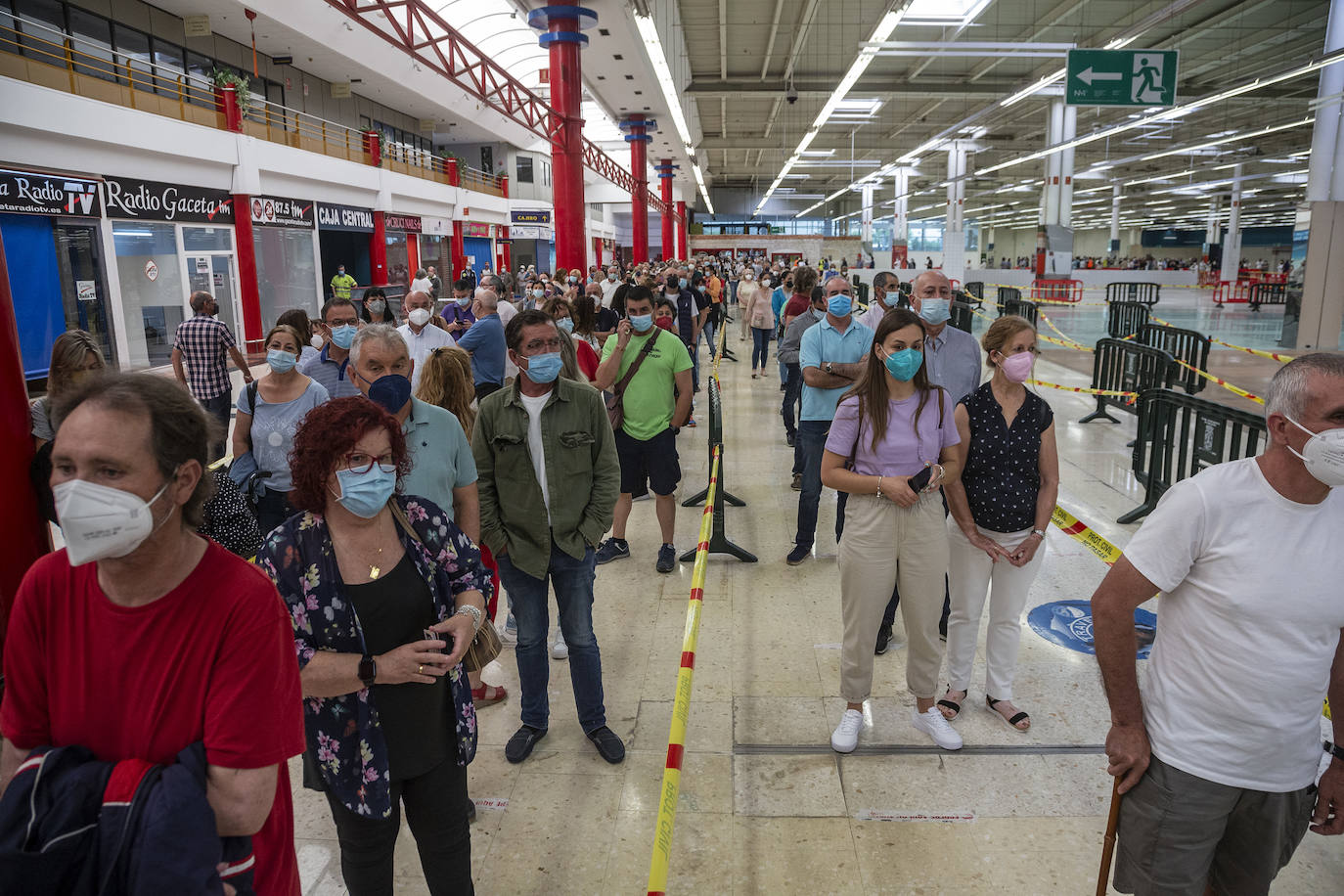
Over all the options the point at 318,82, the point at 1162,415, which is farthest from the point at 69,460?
the point at 318,82

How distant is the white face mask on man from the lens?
1.40 metres

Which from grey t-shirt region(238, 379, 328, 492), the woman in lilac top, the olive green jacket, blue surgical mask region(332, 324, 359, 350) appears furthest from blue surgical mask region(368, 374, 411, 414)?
blue surgical mask region(332, 324, 359, 350)

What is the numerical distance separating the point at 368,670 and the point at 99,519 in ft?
2.88

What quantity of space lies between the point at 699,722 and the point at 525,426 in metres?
1.64

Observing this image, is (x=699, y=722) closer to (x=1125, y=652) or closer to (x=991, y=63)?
(x=1125, y=652)

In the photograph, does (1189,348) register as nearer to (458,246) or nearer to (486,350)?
(486,350)

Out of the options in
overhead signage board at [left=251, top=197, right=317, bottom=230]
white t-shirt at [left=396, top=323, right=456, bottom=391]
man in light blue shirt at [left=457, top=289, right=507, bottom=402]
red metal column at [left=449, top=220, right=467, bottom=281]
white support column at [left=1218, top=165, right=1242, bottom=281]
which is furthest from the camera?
white support column at [left=1218, top=165, right=1242, bottom=281]

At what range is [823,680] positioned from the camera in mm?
4352

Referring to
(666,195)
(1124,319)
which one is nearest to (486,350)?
(1124,319)

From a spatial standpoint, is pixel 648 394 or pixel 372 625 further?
pixel 648 394

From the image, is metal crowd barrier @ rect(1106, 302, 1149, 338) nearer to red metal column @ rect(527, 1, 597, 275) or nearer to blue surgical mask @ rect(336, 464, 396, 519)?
red metal column @ rect(527, 1, 597, 275)

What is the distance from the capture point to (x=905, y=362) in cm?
342

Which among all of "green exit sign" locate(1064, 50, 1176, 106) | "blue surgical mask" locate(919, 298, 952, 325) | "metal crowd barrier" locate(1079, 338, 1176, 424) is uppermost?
"green exit sign" locate(1064, 50, 1176, 106)

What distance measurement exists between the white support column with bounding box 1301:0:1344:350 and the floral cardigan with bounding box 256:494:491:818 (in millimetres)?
18840
